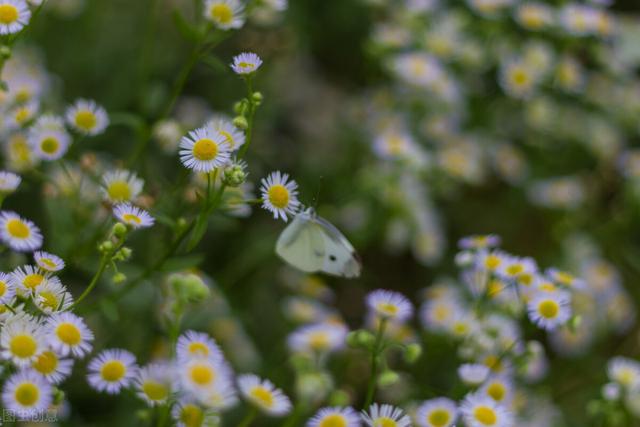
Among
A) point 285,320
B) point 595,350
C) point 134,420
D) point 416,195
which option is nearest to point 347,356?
point 285,320

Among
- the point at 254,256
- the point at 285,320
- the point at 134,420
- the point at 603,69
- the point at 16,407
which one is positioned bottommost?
the point at 16,407

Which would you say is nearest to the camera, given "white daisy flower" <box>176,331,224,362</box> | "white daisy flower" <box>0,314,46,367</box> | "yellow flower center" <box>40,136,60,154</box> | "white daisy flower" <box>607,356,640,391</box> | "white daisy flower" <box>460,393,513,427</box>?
"white daisy flower" <box>0,314,46,367</box>

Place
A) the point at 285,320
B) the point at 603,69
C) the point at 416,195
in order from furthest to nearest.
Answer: the point at 603,69
the point at 416,195
the point at 285,320

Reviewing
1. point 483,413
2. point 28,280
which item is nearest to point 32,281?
point 28,280

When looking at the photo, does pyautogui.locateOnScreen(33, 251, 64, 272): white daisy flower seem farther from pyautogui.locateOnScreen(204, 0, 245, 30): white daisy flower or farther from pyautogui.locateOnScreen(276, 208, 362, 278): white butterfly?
pyautogui.locateOnScreen(204, 0, 245, 30): white daisy flower

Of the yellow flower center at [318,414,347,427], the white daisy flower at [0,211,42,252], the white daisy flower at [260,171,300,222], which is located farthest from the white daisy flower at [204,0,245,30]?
the yellow flower center at [318,414,347,427]

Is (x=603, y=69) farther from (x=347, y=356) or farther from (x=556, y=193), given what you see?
(x=347, y=356)

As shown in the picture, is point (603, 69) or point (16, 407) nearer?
point (16, 407)
